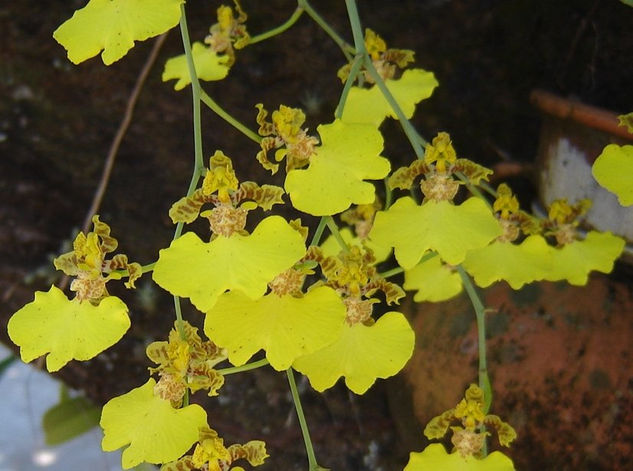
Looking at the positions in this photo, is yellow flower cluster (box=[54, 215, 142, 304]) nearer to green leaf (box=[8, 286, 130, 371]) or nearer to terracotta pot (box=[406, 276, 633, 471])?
green leaf (box=[8, 286, 130, 371])

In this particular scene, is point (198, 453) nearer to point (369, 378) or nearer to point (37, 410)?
point (369, 378)

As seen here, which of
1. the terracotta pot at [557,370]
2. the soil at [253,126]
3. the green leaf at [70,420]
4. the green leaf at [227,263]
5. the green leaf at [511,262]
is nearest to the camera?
the green leaf at [227,263]

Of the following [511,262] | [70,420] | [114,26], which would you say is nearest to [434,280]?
[511,262]

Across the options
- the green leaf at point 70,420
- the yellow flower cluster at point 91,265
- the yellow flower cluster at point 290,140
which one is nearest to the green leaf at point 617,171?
the yellow flower cluster at point 290,140

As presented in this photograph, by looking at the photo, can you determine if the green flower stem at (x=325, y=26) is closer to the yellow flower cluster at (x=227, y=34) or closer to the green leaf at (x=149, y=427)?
the yellow flower cluster at (x=227, y=34)

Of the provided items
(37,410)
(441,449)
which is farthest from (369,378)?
(37,410)

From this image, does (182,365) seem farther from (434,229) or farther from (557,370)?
(557,370)
